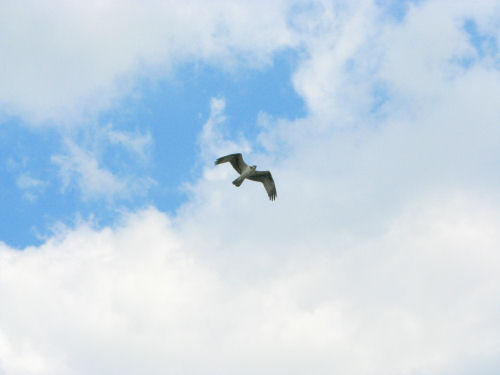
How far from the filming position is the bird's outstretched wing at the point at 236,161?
262ft

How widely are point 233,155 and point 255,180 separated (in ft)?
22.2

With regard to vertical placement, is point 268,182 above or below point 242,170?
above

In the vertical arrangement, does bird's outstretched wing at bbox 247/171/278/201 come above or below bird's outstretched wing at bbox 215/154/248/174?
above

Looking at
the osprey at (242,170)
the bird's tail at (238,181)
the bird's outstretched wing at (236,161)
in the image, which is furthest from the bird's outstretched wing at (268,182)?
the bird's tail at (238,181)

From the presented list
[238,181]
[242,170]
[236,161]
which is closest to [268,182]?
[242,170]

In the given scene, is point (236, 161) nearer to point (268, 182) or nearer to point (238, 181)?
point (238, 181)

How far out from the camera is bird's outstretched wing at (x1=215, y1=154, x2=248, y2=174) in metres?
80.0

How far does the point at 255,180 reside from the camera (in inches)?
3383

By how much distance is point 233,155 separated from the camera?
80.3 m

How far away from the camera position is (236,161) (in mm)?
80938

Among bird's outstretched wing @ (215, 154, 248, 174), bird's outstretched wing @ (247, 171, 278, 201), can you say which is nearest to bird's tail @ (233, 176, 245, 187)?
bird's outstretched wing @ (215, 154, 248, 174)

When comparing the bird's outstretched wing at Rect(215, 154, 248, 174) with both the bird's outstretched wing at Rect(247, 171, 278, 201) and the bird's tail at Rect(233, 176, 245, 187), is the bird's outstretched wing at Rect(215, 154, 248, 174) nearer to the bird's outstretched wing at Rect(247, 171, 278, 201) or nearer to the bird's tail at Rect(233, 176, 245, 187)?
the bird's tail at Rect(233, 176, 245, 187)

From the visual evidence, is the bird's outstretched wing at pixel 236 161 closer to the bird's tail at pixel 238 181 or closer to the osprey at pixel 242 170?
the osprey at pixel 242 170

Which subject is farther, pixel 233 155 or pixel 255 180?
pixel 255 180
